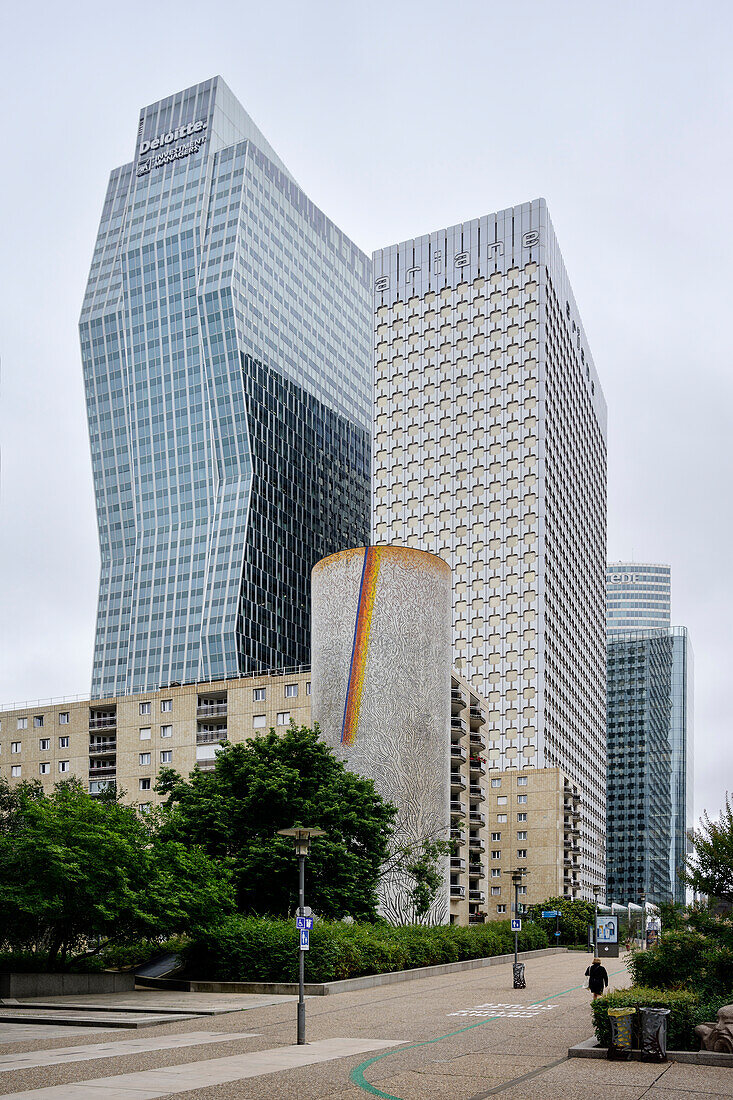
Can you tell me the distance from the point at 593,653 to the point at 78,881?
150137mm

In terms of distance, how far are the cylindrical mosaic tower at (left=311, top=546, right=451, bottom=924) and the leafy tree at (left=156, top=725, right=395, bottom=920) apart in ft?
31.8

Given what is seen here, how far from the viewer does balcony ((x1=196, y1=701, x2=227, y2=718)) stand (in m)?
97.7

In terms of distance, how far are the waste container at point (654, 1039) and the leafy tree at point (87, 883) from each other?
21152 millimetres

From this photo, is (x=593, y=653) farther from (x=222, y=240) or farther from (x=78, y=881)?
(x=78, y=881)

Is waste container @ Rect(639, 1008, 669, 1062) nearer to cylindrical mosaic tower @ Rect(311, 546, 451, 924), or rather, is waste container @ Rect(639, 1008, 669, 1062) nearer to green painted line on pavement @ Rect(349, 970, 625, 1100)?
green painted line on pavement @ Rect(349, 970, 625, 1100)

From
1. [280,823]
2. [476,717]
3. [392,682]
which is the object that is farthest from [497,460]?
[280,823]

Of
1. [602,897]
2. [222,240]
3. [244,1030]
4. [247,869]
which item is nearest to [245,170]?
[222,240]

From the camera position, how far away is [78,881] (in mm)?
39719

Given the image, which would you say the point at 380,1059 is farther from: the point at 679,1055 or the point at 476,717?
the point at 476,717

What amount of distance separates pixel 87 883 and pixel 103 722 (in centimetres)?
6686

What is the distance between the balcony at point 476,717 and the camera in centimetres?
10750

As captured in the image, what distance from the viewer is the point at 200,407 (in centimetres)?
16225

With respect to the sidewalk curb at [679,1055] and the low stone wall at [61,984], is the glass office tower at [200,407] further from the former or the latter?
the sidewalk curb at [679,1055]

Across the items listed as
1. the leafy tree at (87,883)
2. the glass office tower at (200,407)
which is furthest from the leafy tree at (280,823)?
the glass office tower at (200,407)
